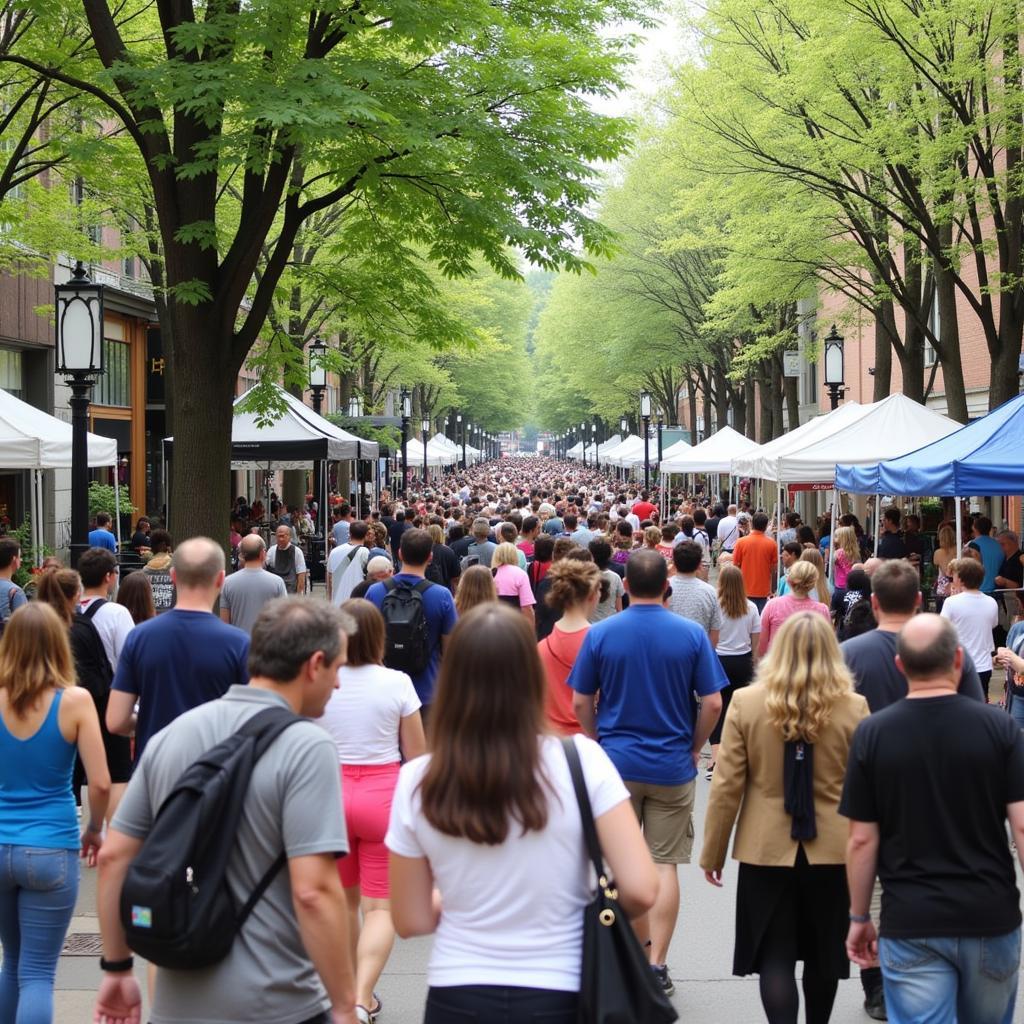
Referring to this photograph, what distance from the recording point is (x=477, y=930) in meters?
3.00

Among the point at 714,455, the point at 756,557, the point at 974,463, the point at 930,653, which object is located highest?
the point at 714,455

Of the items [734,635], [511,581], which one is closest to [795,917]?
[734,635]

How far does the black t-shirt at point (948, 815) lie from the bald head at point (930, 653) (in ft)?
0.23

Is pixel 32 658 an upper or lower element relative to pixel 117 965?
upper

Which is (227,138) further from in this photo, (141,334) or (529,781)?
(141,334)

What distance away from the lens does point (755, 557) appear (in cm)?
1421

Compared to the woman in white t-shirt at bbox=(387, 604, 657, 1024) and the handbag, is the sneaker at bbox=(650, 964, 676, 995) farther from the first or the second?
the woman in white t-shirt at bbox=(387, 604, 657, 1024)

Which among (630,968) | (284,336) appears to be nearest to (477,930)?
(630,968)

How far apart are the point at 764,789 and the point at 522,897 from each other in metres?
2.28

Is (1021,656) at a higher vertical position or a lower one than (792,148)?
lower

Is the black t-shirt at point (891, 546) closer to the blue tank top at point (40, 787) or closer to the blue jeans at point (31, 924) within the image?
the blue tank top at point (40, 787)

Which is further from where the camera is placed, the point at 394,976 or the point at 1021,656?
the point at 1021,656

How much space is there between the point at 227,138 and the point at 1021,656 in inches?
301

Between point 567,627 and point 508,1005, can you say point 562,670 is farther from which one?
point 508,1005
